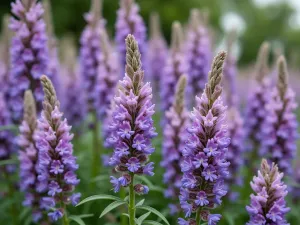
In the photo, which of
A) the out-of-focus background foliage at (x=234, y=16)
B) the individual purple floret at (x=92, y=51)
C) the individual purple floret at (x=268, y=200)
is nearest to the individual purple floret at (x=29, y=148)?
the individual purple floret at (x=92, y=51)

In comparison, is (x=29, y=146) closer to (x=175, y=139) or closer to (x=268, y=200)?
(x=175, y=139)

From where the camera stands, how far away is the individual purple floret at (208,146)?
4098 mm

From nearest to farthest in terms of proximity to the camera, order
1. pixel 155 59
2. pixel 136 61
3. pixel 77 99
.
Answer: pixel 136 61 < pixel 77 99 < pixel 155 59

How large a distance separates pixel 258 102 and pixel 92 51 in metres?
3.01

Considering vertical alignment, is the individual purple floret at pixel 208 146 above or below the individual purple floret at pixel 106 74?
below

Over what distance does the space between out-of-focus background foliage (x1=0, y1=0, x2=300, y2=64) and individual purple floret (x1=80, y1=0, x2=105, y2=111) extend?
22.7 metres

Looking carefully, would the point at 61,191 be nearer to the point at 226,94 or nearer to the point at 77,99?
the point at 226,94

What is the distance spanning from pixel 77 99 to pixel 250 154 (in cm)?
375

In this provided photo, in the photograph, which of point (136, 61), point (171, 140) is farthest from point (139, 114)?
point (171, 140)

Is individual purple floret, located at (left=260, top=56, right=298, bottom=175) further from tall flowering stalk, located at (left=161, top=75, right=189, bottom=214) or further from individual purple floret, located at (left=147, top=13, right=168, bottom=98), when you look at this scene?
individual purple floret, located at (left=147, top=13, right=168, bottom=98)

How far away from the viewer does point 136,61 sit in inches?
165

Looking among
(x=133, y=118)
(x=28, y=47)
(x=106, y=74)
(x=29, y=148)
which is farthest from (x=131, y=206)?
(x=106, y=74)

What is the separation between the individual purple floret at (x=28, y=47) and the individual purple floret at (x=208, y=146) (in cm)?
318

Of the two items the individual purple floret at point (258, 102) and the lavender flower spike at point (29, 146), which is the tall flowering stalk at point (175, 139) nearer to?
the lavender flower spike at point (29, 146)
